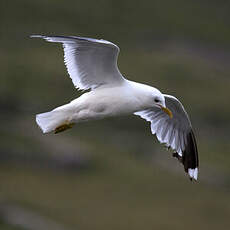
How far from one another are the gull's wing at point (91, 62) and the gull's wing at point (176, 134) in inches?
64.0

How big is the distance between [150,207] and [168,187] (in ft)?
7.76

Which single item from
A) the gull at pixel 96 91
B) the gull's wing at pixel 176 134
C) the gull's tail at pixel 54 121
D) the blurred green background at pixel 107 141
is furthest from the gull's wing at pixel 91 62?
the blurred green background at pixel 107 141

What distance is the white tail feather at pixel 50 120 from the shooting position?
37.3ft

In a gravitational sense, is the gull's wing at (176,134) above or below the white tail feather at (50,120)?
below

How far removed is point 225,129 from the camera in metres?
43.7

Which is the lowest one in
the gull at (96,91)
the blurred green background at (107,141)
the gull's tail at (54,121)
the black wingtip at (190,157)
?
the blurred green background at (107,141)

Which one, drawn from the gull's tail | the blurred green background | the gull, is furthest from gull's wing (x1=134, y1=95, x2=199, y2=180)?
the blurred green background

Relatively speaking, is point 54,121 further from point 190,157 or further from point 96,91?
point 190,157

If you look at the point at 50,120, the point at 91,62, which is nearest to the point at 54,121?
the point at 50,120

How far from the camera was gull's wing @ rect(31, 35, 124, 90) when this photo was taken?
35.9 feet

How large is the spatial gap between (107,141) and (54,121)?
90.6ft

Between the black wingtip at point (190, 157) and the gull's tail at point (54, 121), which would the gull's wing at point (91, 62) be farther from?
the black wingtip at point (190, 157)

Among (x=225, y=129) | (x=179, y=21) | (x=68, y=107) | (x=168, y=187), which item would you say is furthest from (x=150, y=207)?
(x=179, y=21)

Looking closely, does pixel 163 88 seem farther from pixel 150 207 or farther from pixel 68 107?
pixel 68 107
